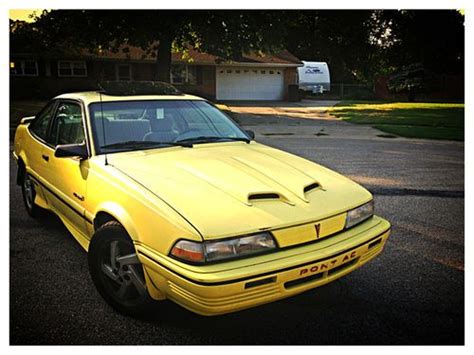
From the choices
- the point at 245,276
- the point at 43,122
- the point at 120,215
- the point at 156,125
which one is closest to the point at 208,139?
the point at 156,125

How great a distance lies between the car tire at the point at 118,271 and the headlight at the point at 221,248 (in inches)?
16.7

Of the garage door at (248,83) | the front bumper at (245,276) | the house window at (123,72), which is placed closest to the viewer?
the front bumper at (245,276)

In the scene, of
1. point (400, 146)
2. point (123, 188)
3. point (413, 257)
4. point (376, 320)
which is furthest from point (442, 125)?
point (123, 188)

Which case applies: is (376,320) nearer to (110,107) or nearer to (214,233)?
(214,233)

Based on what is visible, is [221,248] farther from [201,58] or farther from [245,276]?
[201,58]

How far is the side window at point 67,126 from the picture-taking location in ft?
9.76

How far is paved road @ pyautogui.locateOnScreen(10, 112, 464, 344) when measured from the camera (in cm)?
215

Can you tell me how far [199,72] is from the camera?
21844mm

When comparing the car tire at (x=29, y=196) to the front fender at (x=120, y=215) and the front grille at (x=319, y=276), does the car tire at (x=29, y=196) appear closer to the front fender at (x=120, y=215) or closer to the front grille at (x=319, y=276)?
the front fender at (x=120, y=215)

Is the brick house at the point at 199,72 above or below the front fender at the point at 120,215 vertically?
above

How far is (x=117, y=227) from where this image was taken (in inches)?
88.5

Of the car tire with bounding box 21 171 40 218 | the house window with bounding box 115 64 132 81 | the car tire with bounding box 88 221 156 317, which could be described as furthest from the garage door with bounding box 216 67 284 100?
the car tire with bounding box 88 221 156 317

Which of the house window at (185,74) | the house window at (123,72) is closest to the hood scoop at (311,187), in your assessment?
the house window at (123,72)

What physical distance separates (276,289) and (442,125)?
9.86m
